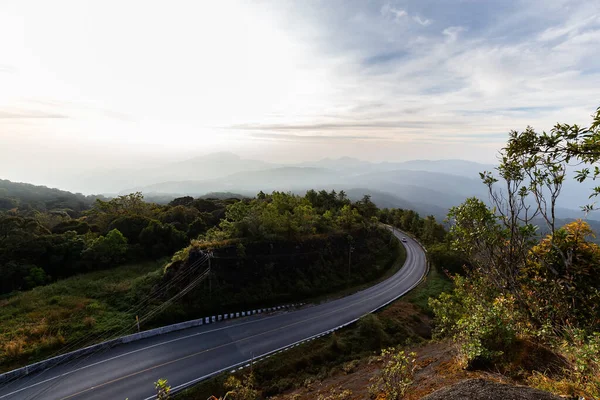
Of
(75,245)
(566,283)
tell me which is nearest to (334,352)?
(566,283)

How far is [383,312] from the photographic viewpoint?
25.6 m

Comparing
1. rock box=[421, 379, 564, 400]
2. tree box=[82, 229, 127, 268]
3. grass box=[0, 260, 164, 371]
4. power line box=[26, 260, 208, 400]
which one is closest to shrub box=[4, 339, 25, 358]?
grass box=[0, 260, 164, 371]

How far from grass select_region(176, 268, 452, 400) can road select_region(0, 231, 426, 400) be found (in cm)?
118

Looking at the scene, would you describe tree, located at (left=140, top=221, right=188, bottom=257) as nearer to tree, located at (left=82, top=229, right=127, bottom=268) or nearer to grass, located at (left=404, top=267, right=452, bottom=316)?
tree, located at (left=82, top=229, right=127, bottom=268)

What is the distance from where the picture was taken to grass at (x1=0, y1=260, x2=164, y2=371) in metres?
16.6

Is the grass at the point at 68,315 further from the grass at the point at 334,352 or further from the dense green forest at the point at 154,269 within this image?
the grass at the point at 334,352

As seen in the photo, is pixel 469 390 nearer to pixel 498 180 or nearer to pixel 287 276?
pixel 498 180

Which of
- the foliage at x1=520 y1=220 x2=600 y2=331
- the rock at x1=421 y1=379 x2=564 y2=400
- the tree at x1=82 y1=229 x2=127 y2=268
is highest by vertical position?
the foliage at x1=520 y1=220 x2=600 y2=331

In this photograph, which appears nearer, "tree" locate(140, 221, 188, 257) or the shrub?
the shrub

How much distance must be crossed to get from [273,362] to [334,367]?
399 cm

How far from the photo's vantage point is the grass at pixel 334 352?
15617 mm

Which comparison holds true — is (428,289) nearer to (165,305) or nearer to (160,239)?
(165,305)

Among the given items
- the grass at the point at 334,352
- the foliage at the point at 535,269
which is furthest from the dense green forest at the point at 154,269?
the foliage at the point at 535,269

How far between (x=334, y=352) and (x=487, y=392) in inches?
628
